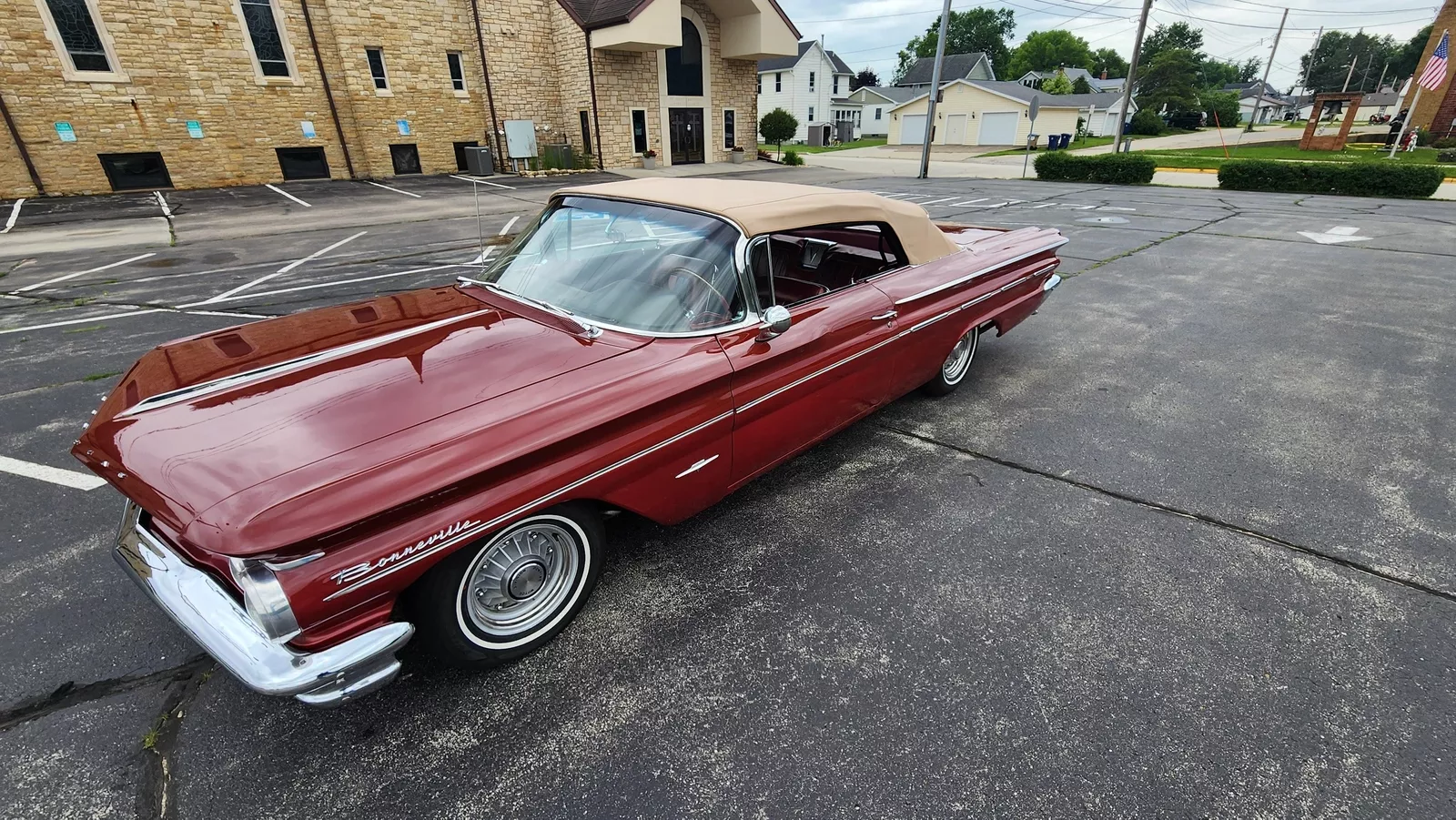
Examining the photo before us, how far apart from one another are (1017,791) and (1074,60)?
105 metres

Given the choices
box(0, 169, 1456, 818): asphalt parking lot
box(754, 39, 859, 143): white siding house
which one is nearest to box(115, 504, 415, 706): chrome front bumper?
box(0, 169, 1456, 818): asphalt parking lot

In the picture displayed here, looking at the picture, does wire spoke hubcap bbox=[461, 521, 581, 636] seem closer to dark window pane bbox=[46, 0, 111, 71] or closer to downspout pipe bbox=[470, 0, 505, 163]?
dark window pane bbox=[46, 0, 111, 71]

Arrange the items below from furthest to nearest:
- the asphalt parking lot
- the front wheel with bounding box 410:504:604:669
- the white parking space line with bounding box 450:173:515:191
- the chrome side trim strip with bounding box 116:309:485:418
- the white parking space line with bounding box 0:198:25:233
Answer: the white parking space line with bounding box 450:173:515:191
the white parking space line with bounding box 0:198:25:233
the chrome side trim strip with bounding box 116:309:485:418
the front wheel with bounding box 410:504:604:669
the asphalt parking lot

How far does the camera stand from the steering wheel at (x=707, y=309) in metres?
2.65

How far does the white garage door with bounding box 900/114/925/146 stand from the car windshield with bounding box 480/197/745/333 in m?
50.1

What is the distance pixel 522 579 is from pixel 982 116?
51283 millimetres

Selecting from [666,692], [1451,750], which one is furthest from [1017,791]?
[1451,750]

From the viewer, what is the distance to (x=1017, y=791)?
185 cm

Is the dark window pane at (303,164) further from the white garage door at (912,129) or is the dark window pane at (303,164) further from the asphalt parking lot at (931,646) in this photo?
the white garage door at (912,129)

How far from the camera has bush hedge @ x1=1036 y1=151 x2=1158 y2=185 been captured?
18.7m

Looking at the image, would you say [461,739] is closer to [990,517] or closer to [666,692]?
[666,692]

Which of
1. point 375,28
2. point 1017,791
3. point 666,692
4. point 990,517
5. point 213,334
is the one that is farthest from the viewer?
point 375,28

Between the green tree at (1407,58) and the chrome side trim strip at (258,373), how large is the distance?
115 metres

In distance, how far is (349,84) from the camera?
1952 centimetres
